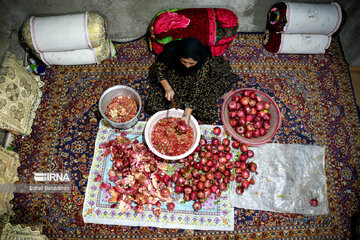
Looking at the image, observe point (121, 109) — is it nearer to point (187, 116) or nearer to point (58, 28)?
point (187, 116)

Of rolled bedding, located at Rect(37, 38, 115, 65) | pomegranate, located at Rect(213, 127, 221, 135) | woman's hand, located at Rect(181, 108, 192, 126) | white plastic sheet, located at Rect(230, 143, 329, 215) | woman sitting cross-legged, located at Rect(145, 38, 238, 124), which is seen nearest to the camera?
woman sitting cross-legged, located at Rect(145, 38, 238, 124)

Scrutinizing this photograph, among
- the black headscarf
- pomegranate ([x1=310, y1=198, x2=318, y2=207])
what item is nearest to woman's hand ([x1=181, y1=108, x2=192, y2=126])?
the black headscarf

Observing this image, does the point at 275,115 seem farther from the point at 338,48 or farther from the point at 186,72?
the point at 338,48

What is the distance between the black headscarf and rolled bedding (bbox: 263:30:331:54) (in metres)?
1.02

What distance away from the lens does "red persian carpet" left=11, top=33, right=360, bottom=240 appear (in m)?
2.21

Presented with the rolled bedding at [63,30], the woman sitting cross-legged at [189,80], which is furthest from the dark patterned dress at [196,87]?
the rolled bedding at [63,30]

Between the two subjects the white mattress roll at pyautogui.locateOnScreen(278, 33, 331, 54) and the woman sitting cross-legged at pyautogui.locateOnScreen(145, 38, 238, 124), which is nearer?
the woman sitting cross-legged at pyautogui.locateOnScreen(145, 38, 238, 124)

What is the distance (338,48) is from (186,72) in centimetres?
198

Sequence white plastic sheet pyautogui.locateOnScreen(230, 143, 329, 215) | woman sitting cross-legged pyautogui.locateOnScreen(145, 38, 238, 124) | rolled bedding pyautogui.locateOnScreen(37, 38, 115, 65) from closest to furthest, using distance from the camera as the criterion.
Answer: woman sitting cross-legged pyautogui.locateOnScreen(145, 38, 238, 124)
white plastic sheet pyautogui.locateOnScreen(230, 143, 329, 215)
rolled bedding pyautogui.locateOnScreen(37, 38, 115, 65)

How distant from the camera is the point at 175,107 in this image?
6.86 feet

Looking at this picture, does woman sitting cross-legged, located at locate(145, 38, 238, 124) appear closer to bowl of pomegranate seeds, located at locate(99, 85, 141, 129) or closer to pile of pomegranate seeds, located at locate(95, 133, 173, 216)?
bowl of pomegranate seeds, located at locate(99, 85, 141, 129)

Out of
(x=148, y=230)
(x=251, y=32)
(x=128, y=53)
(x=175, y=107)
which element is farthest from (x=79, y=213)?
(x=251, y=32)

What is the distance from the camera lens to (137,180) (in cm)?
213

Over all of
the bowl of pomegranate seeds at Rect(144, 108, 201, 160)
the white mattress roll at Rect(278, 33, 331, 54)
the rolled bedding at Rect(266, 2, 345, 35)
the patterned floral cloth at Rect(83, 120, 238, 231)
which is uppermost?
the rolled bedding at Rect(266, 2, 345, 35)
